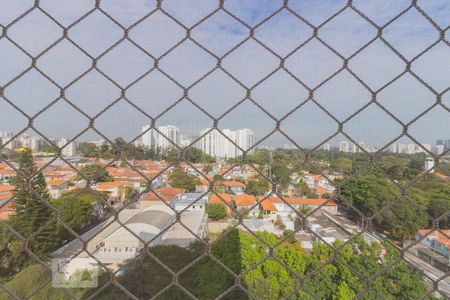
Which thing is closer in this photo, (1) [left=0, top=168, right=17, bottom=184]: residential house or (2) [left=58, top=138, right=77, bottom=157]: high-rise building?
(2) [left=58, top=138, right=77, bottom=157]: high-rise building

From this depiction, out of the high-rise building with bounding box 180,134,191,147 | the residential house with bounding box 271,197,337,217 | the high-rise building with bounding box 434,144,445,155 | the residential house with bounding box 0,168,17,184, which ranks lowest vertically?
the residential house with bounding box 271,197,337,217

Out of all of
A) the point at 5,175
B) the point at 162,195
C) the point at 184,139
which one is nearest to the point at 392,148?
the point at 184,139

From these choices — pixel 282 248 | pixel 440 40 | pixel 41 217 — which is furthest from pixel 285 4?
pixel 282 248

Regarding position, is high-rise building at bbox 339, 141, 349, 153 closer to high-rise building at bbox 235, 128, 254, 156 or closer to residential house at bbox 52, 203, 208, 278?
high-rise building at bbox 235, 128, 254, 156

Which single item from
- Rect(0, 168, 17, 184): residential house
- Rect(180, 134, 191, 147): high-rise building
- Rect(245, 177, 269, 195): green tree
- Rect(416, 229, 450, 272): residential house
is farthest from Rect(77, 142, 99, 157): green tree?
Rect(416, 229, 450, 272): residential house

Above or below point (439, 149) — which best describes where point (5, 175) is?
below

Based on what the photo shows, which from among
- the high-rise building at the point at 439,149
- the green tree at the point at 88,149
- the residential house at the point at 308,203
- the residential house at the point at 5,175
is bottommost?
the residential house at the point at 308,203

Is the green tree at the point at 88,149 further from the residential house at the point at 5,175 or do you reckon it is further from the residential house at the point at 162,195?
the residential house at the point at 5,175

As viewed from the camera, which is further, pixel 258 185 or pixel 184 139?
pixel 258 185

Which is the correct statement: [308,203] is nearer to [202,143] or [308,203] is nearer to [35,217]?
[202,143]

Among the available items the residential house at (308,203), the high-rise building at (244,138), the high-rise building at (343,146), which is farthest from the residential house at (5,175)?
the high-rise building at (343,146)

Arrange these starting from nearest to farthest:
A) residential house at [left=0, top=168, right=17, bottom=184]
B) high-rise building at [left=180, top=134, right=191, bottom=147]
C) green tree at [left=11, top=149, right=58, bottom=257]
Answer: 1. high-rise building at [left=180, top=134, right=191, bottom=147]
2. residential house at [left=0, top=168, right=17, bottom=184]
3. green tree at [left=11, top=149, right=58, bottom=257]

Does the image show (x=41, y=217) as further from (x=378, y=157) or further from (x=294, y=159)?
(x=378, y=157)
